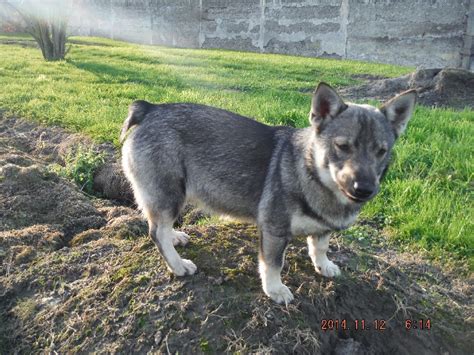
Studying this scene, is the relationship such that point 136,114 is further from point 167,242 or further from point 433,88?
point 433,88

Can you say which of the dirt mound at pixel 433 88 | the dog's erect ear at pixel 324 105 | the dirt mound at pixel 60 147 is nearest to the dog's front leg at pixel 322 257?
the dog's erect ear at pixel 324 105

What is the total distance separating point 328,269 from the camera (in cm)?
323

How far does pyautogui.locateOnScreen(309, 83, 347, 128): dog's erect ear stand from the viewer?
113 inches

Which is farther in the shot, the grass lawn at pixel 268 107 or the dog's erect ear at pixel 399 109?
the grass lawn at pixel 268 107

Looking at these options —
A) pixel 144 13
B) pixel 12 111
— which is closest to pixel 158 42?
pixel 144 13

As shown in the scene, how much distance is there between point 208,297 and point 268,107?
4.80 meters

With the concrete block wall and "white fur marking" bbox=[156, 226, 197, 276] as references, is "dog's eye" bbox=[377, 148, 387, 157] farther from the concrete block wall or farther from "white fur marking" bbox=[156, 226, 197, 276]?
the concrete block wall

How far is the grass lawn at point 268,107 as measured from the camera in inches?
168

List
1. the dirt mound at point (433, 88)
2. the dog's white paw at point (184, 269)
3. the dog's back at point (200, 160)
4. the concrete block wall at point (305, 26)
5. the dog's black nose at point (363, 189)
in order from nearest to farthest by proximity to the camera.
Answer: the dog's black nose at point (363, 189)
the dog's white paw at point (184, 269)
the dog's back at point (200, 160)
the dirt mound at point (433, 88)
the concrete block wall at point (305, 26)

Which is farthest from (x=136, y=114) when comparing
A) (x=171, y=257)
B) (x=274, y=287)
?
(x=274, y=287)

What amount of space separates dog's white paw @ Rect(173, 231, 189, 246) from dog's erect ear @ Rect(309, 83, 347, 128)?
1436mm

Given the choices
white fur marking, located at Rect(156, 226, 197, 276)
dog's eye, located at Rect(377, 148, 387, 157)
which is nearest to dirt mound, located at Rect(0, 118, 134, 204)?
white fur marking, located at Rect(156, 226, 197, 276)

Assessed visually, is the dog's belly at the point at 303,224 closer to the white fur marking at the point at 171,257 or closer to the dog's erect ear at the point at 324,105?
the dog's erect ear at the point at 324,105

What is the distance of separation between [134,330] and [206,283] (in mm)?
580
